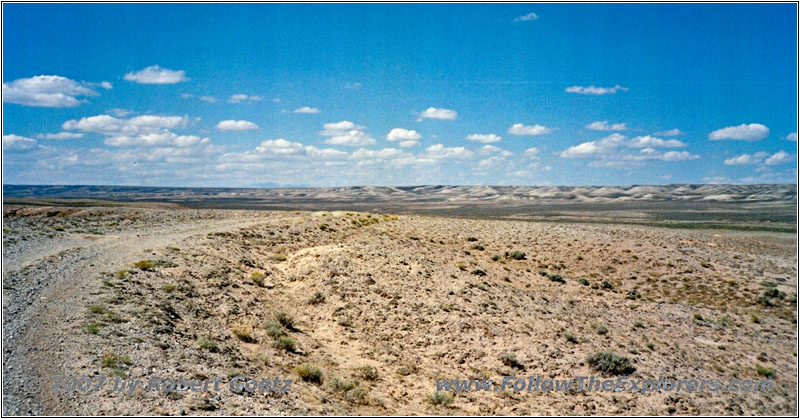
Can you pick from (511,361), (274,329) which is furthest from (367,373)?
(511,361)

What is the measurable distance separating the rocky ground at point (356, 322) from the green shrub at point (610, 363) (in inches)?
7.0

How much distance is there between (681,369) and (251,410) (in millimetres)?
14045

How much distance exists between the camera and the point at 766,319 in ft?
75.0

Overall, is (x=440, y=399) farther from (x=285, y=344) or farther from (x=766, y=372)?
(x=766, y=372)

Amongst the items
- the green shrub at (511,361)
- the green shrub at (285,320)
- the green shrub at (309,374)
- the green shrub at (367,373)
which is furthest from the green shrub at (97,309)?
the green shrub at (511,361)

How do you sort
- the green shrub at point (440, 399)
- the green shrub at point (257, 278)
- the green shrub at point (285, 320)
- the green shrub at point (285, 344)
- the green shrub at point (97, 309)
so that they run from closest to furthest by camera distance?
the green shrub at point (440, 399) < the green shrub at point (97, 309) < the green shrub at point (285, 344) < the green shrub at point (285, 320) < the green shrub at point (257, 278)

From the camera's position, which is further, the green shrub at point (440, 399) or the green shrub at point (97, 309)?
the green shrub at point (97, 309)

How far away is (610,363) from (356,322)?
28.0 ft

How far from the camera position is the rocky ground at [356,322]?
10.2 meters

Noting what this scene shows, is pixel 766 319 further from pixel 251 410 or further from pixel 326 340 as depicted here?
pixel 251 410

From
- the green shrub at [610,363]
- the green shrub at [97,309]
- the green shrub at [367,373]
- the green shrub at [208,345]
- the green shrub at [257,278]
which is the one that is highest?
the green shrub at [97,309]

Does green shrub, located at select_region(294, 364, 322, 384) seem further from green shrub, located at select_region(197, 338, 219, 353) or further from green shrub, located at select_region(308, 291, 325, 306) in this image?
green shrub, located at select_region(308, 291, 325, 306)

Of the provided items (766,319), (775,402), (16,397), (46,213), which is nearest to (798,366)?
(775,402)

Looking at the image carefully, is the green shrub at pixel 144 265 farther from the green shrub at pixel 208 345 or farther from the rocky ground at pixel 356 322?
the green shrub at pixel 208 345
